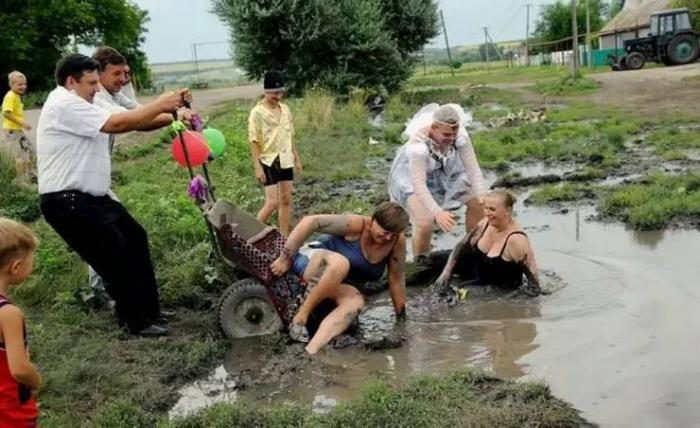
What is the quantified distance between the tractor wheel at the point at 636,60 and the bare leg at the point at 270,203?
3411 cm

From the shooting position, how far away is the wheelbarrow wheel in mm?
6172

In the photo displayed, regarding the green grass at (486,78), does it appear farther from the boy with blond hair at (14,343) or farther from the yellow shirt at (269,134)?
the boy with blond hair at (14,343)

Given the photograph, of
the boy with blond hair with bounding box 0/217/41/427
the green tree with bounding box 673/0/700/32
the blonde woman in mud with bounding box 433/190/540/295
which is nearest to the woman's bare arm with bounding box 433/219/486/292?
the blonde woman in mud with bounding box 433/190/540/295

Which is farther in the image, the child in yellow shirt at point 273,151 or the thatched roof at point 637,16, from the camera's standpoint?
the thatched roof at point 637,16

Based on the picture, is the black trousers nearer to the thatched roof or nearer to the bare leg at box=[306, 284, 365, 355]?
the bare leg at box=[306, 284, 365, 355]

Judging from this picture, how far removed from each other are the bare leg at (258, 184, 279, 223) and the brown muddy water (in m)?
1.89

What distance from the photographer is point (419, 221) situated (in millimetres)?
7766

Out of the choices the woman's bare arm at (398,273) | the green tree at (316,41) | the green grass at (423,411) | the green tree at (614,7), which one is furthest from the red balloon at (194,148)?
the green tree at (614,7)

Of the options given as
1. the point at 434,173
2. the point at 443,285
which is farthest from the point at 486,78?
the point at 443,285

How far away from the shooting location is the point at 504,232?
7223 millimetres

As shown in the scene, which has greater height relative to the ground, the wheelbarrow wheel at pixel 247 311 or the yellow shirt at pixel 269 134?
the yellow shirt at pixel 269 134

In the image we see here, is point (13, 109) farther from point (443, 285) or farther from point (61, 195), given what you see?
point (443, 285)

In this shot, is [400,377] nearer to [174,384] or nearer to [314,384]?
[314,384]

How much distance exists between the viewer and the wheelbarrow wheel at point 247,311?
6.17m
